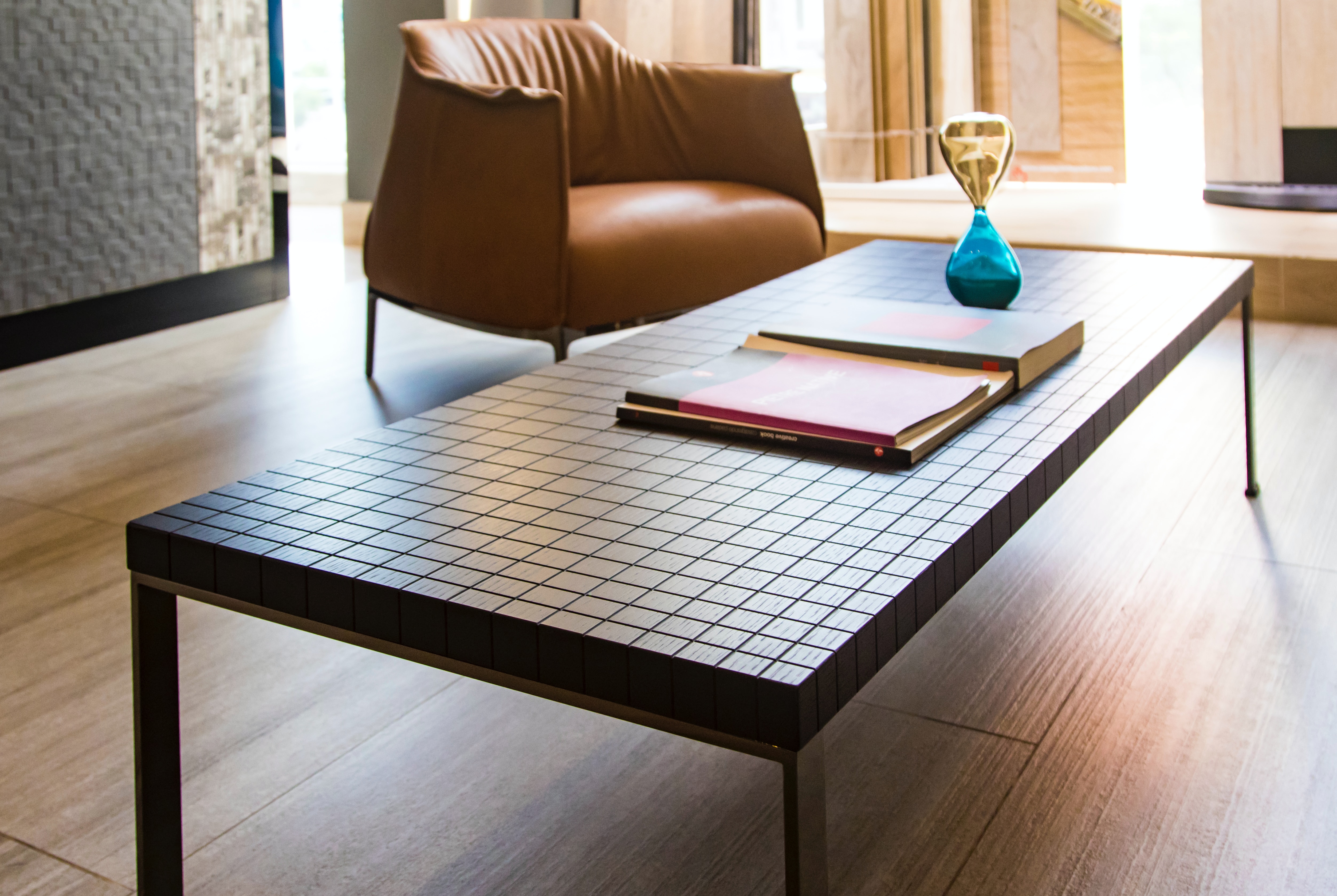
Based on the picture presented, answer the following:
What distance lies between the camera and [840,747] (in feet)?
4.12

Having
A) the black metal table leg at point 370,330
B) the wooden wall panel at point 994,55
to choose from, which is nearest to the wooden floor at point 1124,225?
the wooden wall panel at point 994,55

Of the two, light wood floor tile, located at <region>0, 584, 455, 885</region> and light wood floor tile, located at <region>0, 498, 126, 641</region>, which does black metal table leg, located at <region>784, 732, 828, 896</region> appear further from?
light wood floor tile, located at <region>0, 498, 126, 641</region>

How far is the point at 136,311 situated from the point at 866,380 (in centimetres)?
245

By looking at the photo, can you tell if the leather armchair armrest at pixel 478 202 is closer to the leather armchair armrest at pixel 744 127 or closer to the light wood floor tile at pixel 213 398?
the light wood floor tile at pixel 213 398

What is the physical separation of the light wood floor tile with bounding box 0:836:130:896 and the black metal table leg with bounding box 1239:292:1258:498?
5.29 ft

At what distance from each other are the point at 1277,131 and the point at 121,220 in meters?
3.16

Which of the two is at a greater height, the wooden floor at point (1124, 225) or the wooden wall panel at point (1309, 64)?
the wooden wall panel at point (1309, 64)

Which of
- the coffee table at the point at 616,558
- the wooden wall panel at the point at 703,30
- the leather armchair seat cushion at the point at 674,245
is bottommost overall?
the coffee table at the point at 616,558

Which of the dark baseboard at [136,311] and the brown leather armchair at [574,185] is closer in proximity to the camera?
the brown leather armchair at [574,185]

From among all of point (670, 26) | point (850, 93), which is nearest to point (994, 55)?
point (850, 93)

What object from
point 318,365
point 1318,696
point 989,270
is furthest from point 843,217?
point 1318,696

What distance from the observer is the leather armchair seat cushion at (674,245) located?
2.37m

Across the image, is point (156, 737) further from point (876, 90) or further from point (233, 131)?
point (876, 90)

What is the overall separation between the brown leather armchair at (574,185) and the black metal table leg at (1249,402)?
1064 millimetres
